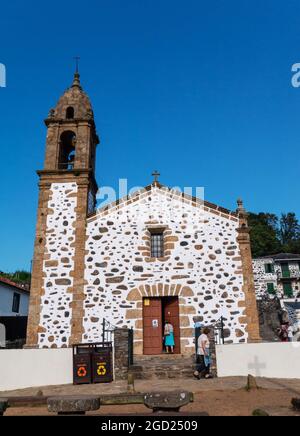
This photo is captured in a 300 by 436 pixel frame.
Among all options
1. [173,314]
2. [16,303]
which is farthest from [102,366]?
[16,303]

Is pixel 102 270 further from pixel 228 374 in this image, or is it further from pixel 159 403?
pixel 159 403

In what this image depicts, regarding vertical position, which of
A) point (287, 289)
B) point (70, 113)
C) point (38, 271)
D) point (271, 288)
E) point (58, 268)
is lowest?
point (38, 271)

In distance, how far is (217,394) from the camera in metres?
8.39

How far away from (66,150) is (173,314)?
365 inches

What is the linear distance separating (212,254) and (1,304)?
13.9 meters

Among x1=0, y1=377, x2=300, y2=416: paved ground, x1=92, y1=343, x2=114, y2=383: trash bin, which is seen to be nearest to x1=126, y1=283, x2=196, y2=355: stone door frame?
x1=92, y1=343, x2=114, y2=383: trash bin

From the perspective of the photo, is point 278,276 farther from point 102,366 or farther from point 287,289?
point 102,366

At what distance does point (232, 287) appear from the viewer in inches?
551

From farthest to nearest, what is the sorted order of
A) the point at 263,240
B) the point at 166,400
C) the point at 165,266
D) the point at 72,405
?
1. the point at 263,240
2. the point at 165,266
3. the point at 166,400
4. the point at 72,405

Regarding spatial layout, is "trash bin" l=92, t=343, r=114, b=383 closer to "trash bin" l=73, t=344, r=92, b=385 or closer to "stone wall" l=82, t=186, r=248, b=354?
"trash bin" l=73, t=344, r=92, b=385

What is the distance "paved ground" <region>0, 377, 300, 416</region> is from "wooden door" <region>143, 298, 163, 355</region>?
108 inches

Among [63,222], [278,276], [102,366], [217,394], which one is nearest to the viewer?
[217,394]

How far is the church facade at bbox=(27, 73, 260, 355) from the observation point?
13672mm
